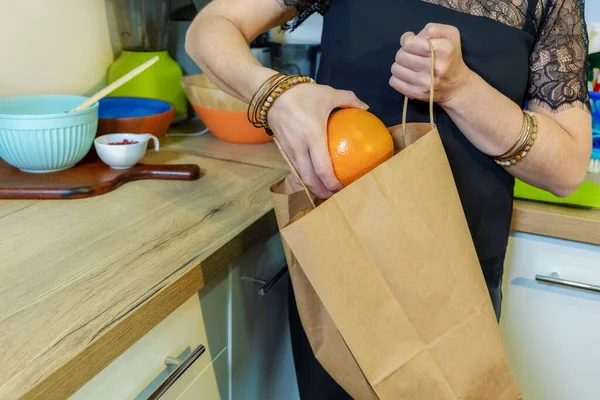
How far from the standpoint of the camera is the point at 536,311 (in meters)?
0.98

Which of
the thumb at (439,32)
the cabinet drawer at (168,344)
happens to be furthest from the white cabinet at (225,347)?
the thumb at (439,32)

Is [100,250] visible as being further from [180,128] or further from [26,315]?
[180,128]

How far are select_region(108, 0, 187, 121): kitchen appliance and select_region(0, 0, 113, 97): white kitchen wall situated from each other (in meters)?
0.05

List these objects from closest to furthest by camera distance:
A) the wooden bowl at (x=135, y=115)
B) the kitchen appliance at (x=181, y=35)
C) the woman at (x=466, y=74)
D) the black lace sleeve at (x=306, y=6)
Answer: the woman at (x=466, y=74), the black lace sleeve at (x=306, y=6), the wooden bowl at (x=135, y=115), the kitchen appliance at (x=181, y=35)

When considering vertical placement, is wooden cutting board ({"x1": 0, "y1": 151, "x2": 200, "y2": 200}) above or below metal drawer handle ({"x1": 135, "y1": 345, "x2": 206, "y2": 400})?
above

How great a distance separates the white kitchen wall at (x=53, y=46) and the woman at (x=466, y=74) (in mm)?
416

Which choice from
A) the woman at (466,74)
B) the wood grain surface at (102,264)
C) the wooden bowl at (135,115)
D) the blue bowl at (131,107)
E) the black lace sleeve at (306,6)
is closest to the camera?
the wood grain surface at (102,264)

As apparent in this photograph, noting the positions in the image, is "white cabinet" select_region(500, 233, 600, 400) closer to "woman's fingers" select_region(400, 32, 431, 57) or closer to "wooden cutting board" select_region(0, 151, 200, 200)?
"woman's fingers" select_region(400, 32, 431, 57)

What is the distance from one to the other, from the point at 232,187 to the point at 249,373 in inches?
12.8

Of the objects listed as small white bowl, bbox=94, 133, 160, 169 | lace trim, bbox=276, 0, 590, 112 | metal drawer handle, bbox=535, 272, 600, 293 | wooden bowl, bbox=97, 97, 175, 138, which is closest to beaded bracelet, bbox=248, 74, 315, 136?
lace trim, bbox=276, 0, 590, 112

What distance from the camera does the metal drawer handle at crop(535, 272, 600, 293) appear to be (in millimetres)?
898

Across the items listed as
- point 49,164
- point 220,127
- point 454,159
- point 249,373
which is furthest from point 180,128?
point 454,159

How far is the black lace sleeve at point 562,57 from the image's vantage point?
690 mm

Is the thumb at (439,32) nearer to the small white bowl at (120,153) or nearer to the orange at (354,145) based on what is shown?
the orange at (354,145)
